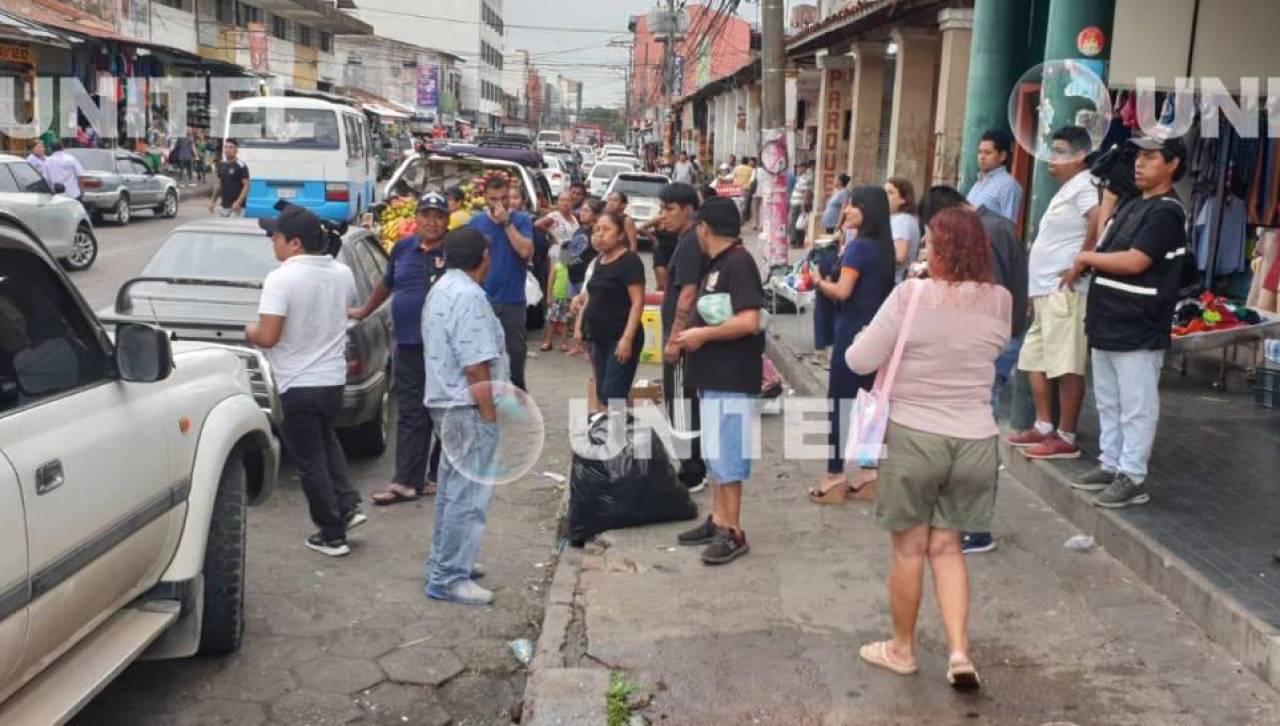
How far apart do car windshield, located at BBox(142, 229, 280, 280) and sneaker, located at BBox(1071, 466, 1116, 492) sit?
528cm

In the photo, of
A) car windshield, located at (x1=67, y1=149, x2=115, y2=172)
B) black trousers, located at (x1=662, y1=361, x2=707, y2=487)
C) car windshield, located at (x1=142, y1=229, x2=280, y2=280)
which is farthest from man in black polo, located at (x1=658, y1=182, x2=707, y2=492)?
car windshield, located at (x1=67, y1=149, x2=115, y2=172)

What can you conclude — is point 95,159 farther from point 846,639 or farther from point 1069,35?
point 846,639

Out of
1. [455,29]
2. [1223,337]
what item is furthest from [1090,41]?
[455,29]

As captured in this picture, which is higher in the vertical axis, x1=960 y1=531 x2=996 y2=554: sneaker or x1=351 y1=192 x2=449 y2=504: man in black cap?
x1=351 y1=192 x2=449 y2=504: man in black cap

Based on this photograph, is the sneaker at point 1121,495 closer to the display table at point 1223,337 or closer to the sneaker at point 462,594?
the display table at point 1223,337

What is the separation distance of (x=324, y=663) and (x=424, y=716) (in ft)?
2.01

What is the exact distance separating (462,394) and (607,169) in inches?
1115

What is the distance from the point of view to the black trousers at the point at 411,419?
692 cm

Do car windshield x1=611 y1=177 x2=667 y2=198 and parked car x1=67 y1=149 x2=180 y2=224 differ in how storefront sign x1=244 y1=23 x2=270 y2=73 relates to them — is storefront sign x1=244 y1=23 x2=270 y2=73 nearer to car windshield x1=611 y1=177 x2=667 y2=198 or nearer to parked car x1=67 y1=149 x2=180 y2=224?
parked car x1=67 y1=149 x2=180 y2=224

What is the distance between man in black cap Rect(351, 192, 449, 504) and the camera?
273 inches

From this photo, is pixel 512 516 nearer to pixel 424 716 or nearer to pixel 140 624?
pixel 424 716

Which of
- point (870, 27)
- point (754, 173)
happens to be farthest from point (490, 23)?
point (870, 27)

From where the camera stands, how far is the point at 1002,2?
29.4 feet

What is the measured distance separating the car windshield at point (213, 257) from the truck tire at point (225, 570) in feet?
11.2
